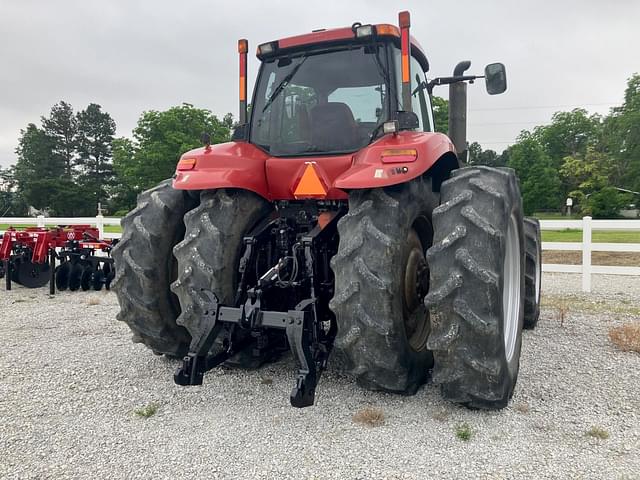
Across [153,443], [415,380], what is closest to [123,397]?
[153,443]

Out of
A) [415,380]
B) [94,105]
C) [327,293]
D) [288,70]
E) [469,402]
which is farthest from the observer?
[94,105]

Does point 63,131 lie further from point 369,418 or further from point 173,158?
point 369,418

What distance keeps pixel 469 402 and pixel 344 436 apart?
81cm

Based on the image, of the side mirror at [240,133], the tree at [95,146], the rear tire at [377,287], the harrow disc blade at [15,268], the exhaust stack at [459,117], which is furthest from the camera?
the tree at [95,146]

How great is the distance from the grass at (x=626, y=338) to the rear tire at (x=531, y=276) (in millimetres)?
747

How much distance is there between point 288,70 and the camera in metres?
4.09

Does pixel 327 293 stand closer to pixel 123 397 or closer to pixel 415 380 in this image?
pixel 415 380

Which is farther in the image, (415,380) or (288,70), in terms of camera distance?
(288,70)

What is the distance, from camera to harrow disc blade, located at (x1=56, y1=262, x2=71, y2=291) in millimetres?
8664

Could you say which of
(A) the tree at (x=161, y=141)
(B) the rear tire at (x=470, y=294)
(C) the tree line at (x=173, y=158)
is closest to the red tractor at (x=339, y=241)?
(B) the rear tire at (x=470, y=294)

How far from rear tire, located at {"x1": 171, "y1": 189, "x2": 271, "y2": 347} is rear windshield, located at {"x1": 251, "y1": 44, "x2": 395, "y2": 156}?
2.21 feet

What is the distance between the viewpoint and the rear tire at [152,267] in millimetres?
3818

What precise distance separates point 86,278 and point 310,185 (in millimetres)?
6475

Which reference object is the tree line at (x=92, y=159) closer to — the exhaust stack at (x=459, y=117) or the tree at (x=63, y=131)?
the tree at (x=63, y=131)
